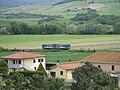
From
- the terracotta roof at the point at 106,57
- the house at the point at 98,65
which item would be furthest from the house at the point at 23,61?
the terracotta roof at the point at 106,57

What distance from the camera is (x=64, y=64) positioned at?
53.0 metres

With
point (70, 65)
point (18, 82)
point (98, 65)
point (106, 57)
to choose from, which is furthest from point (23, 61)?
point (18, 82)

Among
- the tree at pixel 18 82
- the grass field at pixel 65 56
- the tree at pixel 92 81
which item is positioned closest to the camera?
the tree at pixel 92 81

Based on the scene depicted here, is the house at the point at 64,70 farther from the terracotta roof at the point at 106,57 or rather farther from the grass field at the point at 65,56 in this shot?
the grass field at the point at 65,56

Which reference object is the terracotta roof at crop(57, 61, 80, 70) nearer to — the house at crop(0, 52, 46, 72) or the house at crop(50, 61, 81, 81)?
the house at crop(50, 61, 81, 81)

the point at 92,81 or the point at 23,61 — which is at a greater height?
the point at 92,81

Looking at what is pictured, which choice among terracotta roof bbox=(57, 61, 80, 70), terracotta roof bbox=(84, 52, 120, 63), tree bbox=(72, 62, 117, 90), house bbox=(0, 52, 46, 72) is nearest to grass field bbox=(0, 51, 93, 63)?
house bbox=(0, 52, 46, 72)

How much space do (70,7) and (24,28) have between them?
8506cm

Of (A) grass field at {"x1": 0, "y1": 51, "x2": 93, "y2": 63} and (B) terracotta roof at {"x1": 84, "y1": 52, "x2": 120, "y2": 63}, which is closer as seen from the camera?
(B) terracotta roof at {"x1": 84, "y1": 52, "x2": 120, "y2": 63}

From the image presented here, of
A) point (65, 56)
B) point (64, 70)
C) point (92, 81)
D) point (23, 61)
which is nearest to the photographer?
point (92, 81)

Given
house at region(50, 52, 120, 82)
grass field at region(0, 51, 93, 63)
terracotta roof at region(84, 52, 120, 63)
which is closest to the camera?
house at region(50, 52, 120, 82)

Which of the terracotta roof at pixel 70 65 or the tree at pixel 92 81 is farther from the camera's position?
the terracotta roof at pixel 70 65

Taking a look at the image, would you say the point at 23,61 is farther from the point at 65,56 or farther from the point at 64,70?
the point at 65,56

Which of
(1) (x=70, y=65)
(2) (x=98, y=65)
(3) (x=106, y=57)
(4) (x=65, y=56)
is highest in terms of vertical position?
(3) (x=106, y=57)
